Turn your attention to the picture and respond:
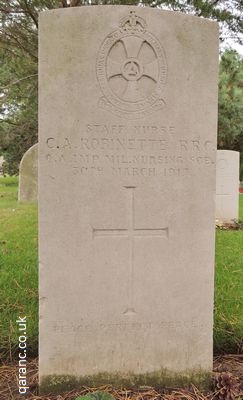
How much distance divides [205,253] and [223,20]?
6.14 meters

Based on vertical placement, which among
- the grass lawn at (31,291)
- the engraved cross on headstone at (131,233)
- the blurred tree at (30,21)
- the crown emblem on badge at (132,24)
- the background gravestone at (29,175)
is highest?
the blurred tree at (30,21)

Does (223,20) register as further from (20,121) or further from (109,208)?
(20,121)

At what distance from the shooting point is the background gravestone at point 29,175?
8211 mm

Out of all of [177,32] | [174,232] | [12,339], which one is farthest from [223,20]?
[12,339]

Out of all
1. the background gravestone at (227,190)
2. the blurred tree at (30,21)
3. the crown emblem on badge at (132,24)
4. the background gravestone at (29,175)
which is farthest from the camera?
the background gravestone at (29,175)

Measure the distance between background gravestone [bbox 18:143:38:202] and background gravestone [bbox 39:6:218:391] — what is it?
20.6 ft

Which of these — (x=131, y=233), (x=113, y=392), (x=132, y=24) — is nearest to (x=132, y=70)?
(x=132, y=24)

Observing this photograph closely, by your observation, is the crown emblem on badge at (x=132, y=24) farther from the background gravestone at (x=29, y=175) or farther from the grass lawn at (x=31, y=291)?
the background gravestone at (x=29, y=175)

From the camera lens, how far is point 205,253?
2213 mm

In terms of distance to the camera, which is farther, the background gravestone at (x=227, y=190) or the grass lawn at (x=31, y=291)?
the background gravestone at (x=227, y=190)

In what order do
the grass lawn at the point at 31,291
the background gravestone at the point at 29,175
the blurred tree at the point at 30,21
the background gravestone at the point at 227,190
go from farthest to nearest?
the background gravestone at the point at 29,175, the background gravestone at the point at 227,190, the blurred tree at the point at 30,21, the grass lawn at the point at 31,291

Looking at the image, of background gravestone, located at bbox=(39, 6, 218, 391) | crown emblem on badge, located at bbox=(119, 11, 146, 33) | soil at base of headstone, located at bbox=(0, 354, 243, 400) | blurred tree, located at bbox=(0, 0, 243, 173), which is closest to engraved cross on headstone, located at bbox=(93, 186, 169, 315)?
background gravestone, located at bbox=(39, 6, 218, 391)

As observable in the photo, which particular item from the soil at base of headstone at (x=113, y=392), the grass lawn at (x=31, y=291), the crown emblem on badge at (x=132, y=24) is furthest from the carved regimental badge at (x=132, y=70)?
the grass lawn at (x=31, y=291)

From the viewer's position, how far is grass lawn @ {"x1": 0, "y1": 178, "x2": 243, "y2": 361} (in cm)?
268
